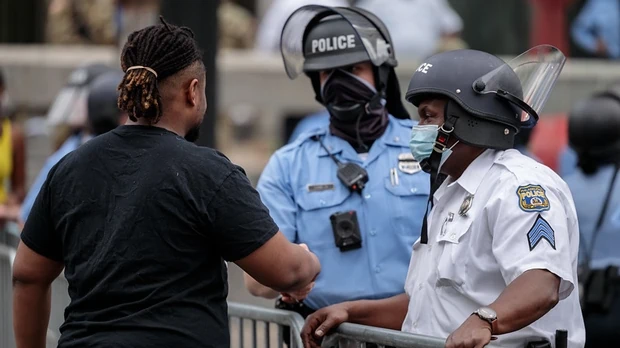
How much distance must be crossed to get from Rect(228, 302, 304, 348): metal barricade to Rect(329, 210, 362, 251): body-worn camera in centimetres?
39

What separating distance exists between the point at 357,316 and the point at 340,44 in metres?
1.21

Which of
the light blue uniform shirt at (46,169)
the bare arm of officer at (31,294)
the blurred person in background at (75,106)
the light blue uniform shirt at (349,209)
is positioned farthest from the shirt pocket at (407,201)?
the blurred person in background at (75,106)

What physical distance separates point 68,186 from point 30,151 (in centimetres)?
942

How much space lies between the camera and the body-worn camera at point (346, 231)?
475 cm

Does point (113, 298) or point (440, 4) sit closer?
point (113, 298)

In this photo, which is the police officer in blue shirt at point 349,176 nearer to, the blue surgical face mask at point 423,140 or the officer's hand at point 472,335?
the blue surgical face mask at point 423,140

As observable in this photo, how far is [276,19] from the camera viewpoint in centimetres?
1244

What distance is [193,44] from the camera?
3865 millimetres

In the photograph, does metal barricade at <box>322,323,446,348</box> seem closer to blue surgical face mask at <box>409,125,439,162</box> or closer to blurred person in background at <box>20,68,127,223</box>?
blue surgical face mask at <box>409,125,439,162</box>

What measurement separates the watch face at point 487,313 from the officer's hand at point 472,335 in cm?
2

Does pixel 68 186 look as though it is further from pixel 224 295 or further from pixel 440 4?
pixel 440 4

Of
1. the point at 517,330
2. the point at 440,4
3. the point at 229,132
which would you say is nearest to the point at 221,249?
the point at 517,330

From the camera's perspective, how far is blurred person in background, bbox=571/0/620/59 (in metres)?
11.9

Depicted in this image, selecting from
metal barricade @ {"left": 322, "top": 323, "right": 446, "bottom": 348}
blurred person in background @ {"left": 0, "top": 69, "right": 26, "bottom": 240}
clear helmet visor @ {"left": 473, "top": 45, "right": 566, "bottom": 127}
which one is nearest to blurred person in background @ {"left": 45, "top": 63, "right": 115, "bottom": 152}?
blurred person in background @ {"left": 0, "top": 69, "right": 26, "bottom": 240}
